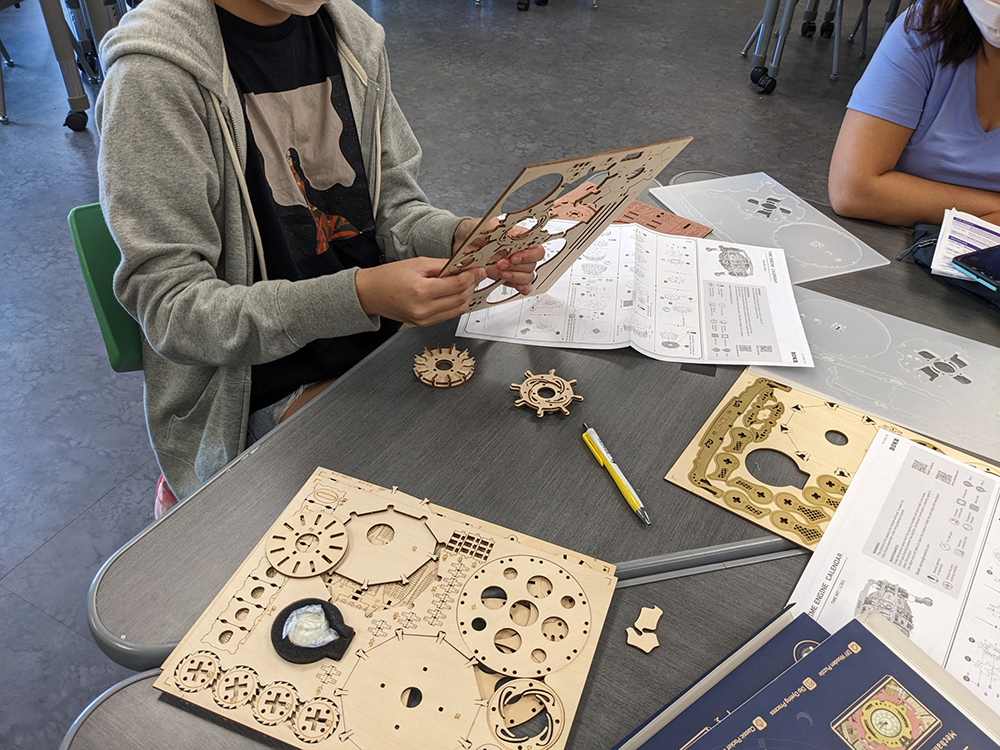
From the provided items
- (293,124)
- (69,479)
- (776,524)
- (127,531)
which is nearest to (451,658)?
(776,524)

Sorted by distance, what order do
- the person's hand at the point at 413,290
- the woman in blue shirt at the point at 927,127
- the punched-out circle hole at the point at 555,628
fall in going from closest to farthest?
the punched-out circle hole at the point at 555,628 → the person's hand at the point at 413,290 → the woman in blue shirt at the point at 927,127

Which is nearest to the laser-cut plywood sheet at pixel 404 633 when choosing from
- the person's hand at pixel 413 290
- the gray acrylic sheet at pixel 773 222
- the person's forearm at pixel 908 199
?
the person's hand at pixel 413 290

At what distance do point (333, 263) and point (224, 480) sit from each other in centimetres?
46

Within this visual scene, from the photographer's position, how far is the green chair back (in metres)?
0.99

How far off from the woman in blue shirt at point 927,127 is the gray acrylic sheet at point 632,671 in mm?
917

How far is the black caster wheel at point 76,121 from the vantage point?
3.07m

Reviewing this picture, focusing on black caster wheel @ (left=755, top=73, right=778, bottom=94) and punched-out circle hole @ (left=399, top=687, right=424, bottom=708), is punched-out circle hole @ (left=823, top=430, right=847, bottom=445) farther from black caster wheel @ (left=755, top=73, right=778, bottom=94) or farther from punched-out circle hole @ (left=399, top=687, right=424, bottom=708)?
black caster wheel @ (left=755, top=73, right=778, bottom=94)

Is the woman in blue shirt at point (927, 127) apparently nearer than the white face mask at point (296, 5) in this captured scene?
No

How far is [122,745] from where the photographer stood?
558 millimetres

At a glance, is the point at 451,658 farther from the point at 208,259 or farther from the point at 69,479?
the point at 69,479

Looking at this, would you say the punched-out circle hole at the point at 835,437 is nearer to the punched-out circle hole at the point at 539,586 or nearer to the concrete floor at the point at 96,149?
the punched-out circle hole at the point at 539,586

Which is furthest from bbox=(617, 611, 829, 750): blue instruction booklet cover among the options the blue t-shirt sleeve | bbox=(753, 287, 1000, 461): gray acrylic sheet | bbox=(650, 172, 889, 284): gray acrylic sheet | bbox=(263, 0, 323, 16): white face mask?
the blue t-shirt sleeve

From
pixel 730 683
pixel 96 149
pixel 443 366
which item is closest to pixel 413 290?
pixel 443 366

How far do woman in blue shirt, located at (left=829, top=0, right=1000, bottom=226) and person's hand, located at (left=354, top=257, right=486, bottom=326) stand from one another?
87cm
